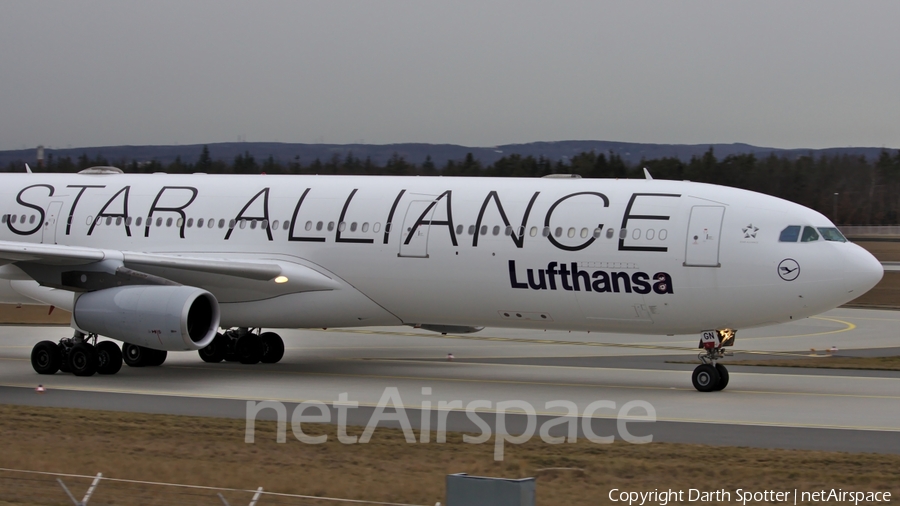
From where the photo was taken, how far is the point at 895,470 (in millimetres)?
12133

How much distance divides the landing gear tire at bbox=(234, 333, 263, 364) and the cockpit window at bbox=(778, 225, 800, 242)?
11388 millimetres

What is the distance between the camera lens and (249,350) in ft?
79.6

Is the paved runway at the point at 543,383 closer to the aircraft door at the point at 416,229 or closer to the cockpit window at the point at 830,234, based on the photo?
the aircraft door at the point at 416,229

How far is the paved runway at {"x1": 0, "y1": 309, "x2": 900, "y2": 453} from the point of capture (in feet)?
51.1

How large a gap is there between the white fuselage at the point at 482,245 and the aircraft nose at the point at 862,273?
2 cm

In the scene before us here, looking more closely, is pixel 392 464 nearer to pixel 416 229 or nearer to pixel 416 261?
pixel 416 261

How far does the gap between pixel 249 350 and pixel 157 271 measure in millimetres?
3304

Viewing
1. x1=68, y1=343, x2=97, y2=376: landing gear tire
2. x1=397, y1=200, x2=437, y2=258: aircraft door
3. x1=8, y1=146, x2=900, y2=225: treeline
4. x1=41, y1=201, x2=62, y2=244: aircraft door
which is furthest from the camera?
x1=8, y1=146, x2=900, y2=225: treeline

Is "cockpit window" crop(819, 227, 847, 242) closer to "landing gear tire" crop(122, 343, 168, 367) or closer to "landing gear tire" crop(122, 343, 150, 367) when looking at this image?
"landing gear tire" crop(122, 343, 168, 367)

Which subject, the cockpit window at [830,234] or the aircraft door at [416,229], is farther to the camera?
the aircraft door at [416,229]

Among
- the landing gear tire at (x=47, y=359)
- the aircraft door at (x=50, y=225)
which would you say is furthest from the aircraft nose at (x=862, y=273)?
the aircraft door at (x=50, y=225)

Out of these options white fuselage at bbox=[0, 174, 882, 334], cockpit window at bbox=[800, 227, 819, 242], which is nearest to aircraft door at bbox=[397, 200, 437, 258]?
white fuselage at bbox=[0, 174, 882, 334]

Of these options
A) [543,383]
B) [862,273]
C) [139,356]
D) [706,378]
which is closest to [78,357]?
[139,356]

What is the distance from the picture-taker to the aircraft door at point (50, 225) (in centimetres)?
2422
